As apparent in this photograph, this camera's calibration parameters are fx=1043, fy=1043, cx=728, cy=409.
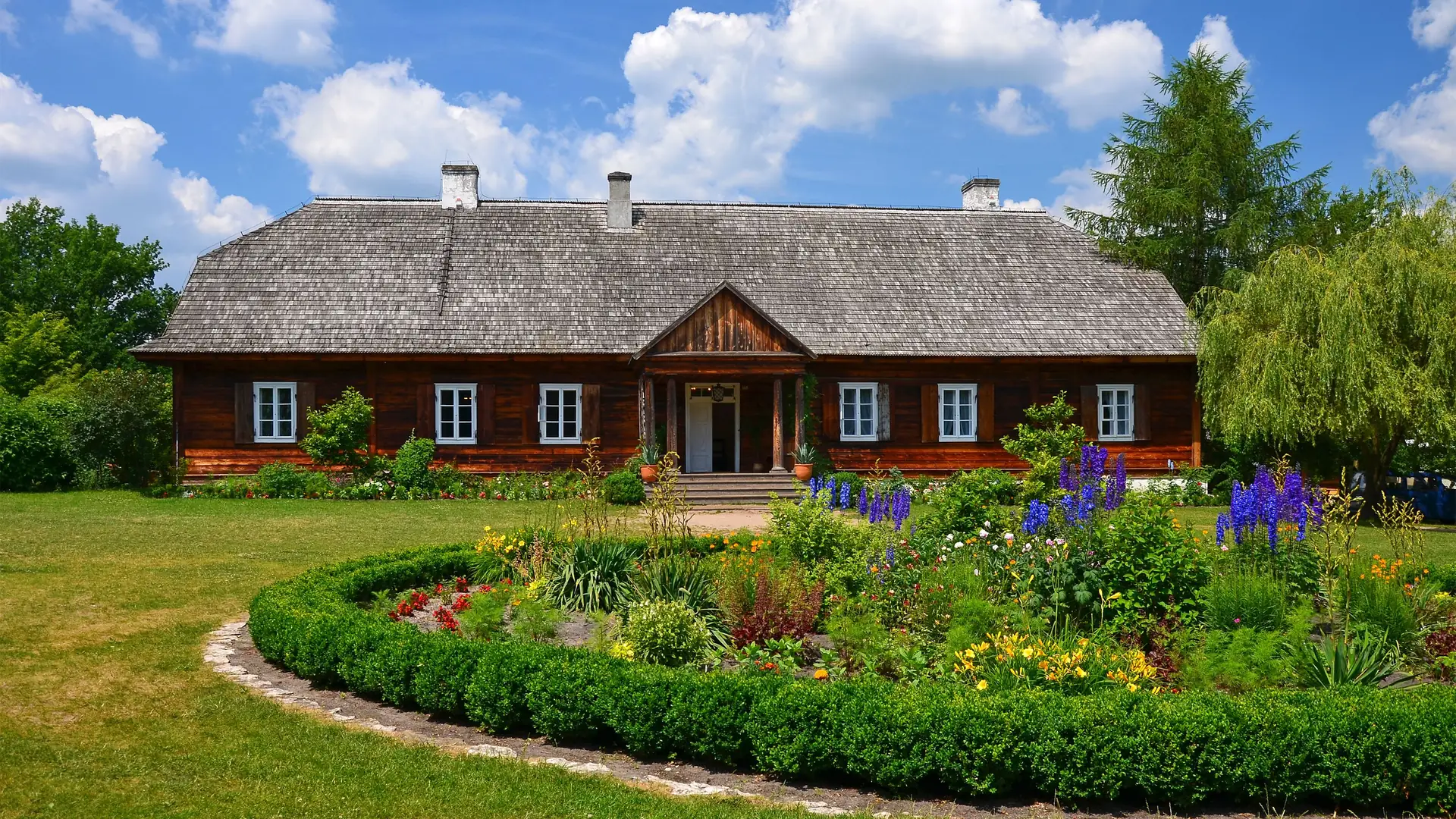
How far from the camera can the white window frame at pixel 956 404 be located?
2497 cm

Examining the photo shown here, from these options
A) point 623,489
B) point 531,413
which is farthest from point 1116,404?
point 531,413

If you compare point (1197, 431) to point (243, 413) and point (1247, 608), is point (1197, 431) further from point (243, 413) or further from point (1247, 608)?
point (243, 413)

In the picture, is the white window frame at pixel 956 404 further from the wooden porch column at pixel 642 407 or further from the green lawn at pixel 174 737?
the green lawn at pixel 174 737

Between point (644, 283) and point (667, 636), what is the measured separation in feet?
62.4

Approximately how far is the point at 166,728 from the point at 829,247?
22.9 m

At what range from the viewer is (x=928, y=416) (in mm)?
24938

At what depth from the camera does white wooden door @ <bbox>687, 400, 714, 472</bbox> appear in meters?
Result: 25.3

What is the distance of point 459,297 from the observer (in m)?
24.9

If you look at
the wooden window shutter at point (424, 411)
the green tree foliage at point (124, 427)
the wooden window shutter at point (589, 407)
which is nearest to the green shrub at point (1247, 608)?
the wooden window shutter at point (589, 407)

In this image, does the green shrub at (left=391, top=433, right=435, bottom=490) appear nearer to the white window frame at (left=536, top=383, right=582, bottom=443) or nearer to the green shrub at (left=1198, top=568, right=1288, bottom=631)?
the white window frame at (left=536, top=383, right=582, bottom=443)

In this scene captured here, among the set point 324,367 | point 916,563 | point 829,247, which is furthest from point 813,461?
point 916,563

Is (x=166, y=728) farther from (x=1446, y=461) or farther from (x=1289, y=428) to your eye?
(x=1446, y=461)

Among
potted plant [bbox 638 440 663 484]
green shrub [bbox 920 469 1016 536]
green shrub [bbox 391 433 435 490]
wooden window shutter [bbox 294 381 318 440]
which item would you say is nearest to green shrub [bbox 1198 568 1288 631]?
green shrub [bbox 920 469 1016 536]

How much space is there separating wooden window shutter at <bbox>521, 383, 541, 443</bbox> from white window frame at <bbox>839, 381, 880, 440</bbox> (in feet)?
23.2
